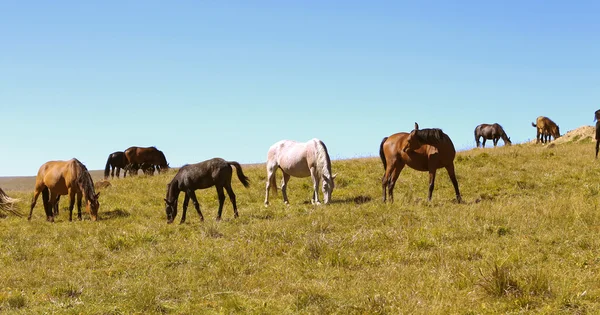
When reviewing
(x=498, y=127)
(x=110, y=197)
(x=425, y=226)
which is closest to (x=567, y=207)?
(x=425, y=226)

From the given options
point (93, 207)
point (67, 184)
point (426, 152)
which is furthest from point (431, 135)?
point (67, 184)

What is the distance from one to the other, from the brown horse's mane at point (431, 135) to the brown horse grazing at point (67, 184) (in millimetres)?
10077

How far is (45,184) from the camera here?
58.8 ft

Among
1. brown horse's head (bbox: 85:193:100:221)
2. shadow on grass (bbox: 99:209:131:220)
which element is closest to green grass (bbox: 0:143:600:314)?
shadow on grass (bbox: 99:209:131:220)

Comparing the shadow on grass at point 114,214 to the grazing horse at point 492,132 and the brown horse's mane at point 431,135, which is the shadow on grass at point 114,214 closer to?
the brown horse's mane at point 431,135

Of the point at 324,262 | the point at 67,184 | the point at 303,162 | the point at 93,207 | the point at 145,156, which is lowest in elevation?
the point at 324,262

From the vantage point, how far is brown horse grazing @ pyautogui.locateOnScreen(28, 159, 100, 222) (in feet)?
53.9

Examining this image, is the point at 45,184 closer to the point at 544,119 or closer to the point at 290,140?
the point at 290,140

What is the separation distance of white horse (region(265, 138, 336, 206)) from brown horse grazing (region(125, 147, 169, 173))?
17436 mm

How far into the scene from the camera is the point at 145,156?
33906 mm

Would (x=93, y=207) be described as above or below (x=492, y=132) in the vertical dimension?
below

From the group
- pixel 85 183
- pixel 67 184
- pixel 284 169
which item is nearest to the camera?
pixel 85 183

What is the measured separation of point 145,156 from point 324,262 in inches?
1062

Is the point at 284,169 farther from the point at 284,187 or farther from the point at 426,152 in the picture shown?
the point at 426,152
